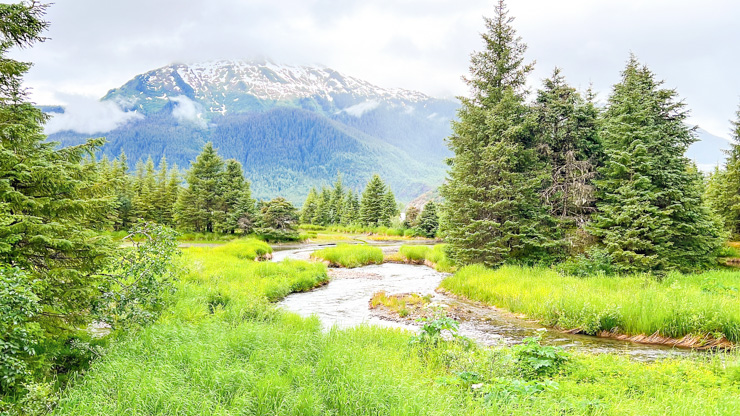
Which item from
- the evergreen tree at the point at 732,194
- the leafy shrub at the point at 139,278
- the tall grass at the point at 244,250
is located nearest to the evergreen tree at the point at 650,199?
the evergreen tree at the point at 732,194

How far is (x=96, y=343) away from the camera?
248 inches

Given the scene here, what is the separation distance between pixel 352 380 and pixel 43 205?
17.0 ft

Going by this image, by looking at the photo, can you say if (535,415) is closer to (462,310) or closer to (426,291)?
(462,310)

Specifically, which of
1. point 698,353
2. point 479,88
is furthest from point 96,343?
point 479,88

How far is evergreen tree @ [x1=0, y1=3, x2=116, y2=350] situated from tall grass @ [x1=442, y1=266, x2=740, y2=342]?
11.4 metres

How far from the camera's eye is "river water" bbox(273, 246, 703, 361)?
9008 millimetres

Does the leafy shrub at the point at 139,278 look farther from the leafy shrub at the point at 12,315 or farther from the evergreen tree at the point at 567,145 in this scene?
the evergreen tree at the point at 567,145

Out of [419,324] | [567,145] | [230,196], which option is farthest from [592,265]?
[230,196]

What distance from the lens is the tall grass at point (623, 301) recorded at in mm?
9258

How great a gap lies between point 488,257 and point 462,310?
247 inches

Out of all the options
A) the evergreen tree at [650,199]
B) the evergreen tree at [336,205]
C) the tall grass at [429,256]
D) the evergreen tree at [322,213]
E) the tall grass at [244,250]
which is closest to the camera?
the evergreen tree at [650,199]

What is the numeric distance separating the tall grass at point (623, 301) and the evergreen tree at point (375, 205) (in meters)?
47.0

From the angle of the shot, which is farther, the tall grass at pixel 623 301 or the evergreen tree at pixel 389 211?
the evergreen tree at pixel 389 211

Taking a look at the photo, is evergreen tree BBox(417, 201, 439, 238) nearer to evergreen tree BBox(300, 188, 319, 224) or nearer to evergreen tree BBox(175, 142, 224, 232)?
evergreen tree BBox(175, 142, 224, 232)
